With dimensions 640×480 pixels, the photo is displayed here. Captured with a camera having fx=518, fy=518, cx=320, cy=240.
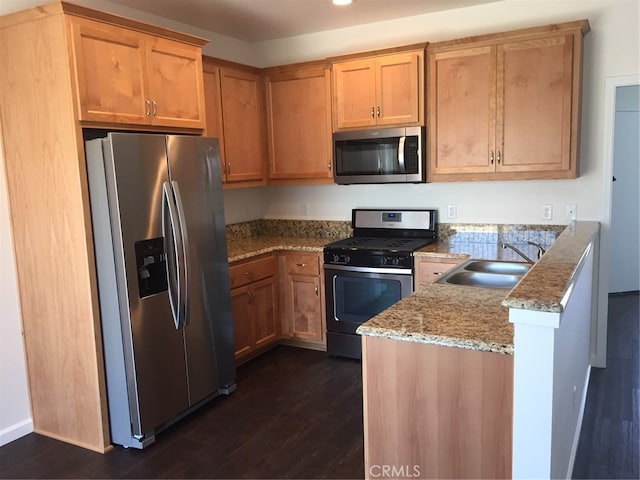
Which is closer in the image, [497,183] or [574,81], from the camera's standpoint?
[574,81]

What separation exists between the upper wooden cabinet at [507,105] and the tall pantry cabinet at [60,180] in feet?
6.07

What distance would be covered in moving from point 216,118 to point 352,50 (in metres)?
1.27

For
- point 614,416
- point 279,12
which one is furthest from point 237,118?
point 614,416

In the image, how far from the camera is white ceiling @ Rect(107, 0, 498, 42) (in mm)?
3473

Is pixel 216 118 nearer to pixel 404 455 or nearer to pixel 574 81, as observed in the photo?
pixel 574 81

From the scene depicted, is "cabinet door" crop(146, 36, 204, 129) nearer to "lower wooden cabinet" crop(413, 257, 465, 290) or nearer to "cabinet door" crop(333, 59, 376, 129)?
"cabinet door" crop(333, 59, 376, 129)

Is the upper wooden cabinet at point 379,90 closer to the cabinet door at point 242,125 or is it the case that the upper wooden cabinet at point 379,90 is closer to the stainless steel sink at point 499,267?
the cabinet door at point 242,125

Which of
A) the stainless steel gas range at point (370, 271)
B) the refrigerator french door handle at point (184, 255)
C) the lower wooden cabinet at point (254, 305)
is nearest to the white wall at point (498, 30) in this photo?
the stainless steel gas range at point (370, 271)

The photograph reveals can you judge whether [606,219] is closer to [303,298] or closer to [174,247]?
[303,298]

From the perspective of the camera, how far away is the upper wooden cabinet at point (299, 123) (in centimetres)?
412

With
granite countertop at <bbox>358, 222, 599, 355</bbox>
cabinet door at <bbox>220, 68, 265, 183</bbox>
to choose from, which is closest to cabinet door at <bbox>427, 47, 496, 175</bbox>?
granite countertop at <bbox>358, 222, 599, 355</bbox>

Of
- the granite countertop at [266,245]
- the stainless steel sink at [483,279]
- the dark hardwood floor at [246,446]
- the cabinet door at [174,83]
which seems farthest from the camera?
the granite countertop at [266,245]

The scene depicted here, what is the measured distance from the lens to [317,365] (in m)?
3.90

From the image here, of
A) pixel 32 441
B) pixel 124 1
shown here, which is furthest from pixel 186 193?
pixel 32 441
